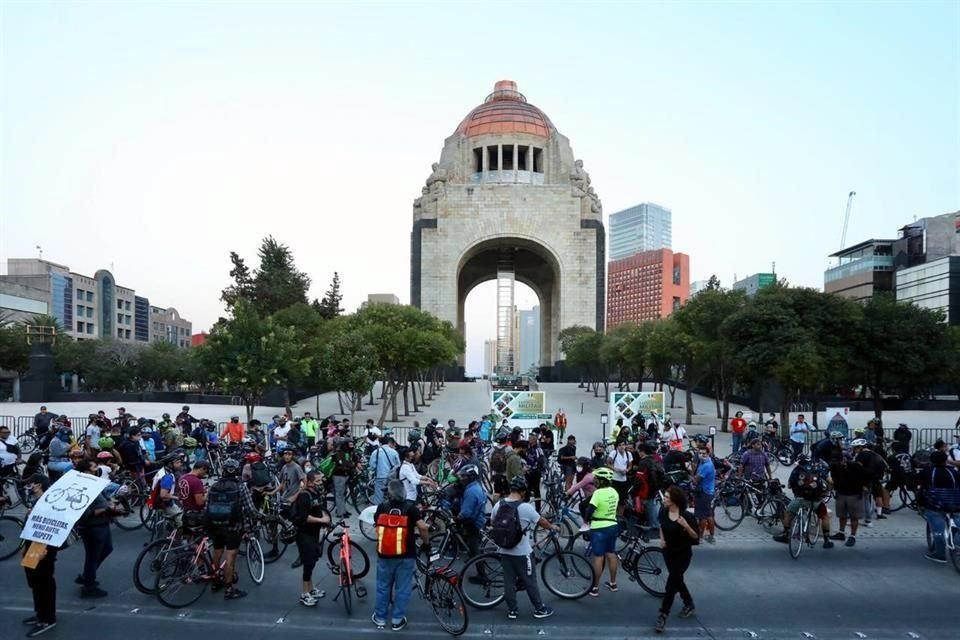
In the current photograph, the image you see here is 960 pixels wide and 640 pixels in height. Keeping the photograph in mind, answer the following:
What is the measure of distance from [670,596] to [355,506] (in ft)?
22.5

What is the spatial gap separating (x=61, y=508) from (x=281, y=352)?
19266mm

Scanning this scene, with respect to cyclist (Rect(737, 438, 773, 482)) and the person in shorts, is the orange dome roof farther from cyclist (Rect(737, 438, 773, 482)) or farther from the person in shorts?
the person in shorts

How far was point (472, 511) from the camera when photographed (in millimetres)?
7898

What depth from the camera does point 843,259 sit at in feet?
293

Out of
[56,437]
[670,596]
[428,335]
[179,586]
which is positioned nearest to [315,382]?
[428,335]

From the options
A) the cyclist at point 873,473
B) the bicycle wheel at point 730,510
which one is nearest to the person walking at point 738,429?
the cyclist at point 873,473

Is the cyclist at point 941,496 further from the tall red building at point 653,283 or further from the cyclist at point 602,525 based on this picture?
the tall red building at point 653,283

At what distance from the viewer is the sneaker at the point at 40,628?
21.7 feet

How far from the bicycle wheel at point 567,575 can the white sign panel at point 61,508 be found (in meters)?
5.39

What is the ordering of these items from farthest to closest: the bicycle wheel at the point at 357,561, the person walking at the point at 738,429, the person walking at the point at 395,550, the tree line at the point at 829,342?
the tree line at the point at 829,342, the person walking at the point at 738,429, the bicycle wheel at the point at 357,561, the person walking at the point at 395,550

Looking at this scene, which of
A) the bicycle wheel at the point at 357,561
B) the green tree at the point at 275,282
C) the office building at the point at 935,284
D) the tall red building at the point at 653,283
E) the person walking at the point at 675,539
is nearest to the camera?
the person walking at the point at 675,539

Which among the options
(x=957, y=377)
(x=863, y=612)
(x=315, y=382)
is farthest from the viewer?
(x=315, y=382)

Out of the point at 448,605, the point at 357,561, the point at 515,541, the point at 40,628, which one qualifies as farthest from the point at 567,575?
the point at 40,628

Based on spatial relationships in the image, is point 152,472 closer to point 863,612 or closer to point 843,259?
point 863,612
